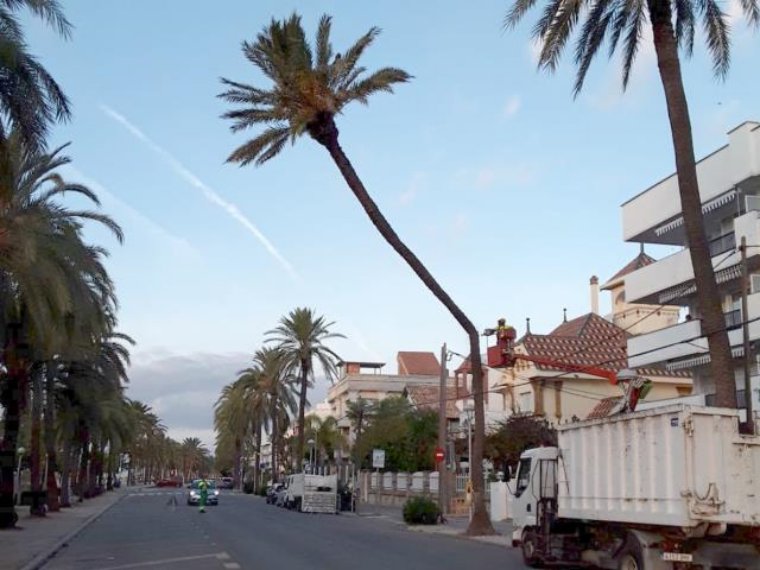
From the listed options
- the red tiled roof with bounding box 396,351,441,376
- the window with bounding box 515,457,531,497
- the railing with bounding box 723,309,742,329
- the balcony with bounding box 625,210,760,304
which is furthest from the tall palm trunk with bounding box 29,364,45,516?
the red tiled roof with bounding box 396,351,441,376

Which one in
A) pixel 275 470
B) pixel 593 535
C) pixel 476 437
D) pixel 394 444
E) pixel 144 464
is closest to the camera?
pixel 593 535

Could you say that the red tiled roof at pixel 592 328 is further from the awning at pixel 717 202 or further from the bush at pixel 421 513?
the awning at pixel 717 202

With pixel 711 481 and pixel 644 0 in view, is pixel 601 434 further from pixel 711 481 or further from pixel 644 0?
pixel 644 0

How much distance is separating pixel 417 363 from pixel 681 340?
8360cm

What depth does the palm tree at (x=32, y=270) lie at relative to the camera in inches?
989

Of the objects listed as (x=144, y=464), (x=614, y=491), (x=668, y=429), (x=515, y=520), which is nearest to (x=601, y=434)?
(x=614, y=491)

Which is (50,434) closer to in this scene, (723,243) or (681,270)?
(681,270)

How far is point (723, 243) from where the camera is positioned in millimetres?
34438

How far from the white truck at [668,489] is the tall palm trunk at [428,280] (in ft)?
45.7

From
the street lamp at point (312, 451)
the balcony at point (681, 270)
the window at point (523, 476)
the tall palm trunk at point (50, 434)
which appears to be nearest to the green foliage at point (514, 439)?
the balcony at point (681, 270)

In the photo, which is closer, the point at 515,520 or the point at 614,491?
the point at 614,491

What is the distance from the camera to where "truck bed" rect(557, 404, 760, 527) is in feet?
47.3

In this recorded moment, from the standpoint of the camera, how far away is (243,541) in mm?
28000

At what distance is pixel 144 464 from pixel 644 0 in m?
157
